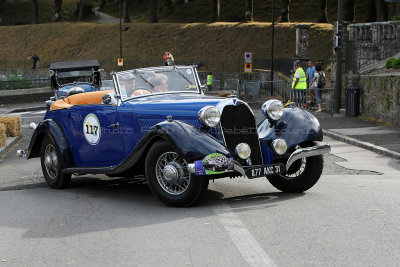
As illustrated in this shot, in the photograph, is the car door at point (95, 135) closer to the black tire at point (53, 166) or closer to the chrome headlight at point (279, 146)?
the black tire at point (53, 166)

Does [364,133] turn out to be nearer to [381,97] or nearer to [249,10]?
[381,97]

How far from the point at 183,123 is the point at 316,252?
9.39 feet

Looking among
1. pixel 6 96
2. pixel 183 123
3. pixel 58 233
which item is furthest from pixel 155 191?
pixel 6 96

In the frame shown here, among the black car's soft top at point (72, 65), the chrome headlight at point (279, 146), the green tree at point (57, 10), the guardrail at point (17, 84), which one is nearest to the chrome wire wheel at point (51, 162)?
the chrome headlight at point (279, 146)

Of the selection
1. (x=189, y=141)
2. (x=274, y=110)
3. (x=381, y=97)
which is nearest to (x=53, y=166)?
(x=189, y=141)

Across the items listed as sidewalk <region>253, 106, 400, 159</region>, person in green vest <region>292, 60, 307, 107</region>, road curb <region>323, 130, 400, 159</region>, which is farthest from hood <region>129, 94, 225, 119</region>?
person in green vest <region>292, 60, 307, 107</region>

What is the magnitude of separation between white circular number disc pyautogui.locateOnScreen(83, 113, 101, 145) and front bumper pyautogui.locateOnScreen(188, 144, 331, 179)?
2.45 m

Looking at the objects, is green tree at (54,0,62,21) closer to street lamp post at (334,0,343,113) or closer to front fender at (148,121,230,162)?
street lamp post at (334,0,343,113)

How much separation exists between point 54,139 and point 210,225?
413 centimetres

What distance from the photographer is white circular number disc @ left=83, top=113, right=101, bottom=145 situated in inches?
397

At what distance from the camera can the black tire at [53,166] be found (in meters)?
10.7

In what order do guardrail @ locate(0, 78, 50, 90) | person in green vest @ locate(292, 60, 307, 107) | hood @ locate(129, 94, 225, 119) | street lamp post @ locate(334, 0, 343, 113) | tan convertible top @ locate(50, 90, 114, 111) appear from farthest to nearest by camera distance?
guardrail @ locate(0, 78, 50, 90), street lamp post @ locate(334, 0, 343, 113), person in green vest @ locate(292, 60, 307, 107), tan convertible top @ locate(50, 90, 114, 111), hood @ locate(129, 94, 225, 119)

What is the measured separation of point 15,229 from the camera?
7.79 meters

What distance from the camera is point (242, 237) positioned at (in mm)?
6949
